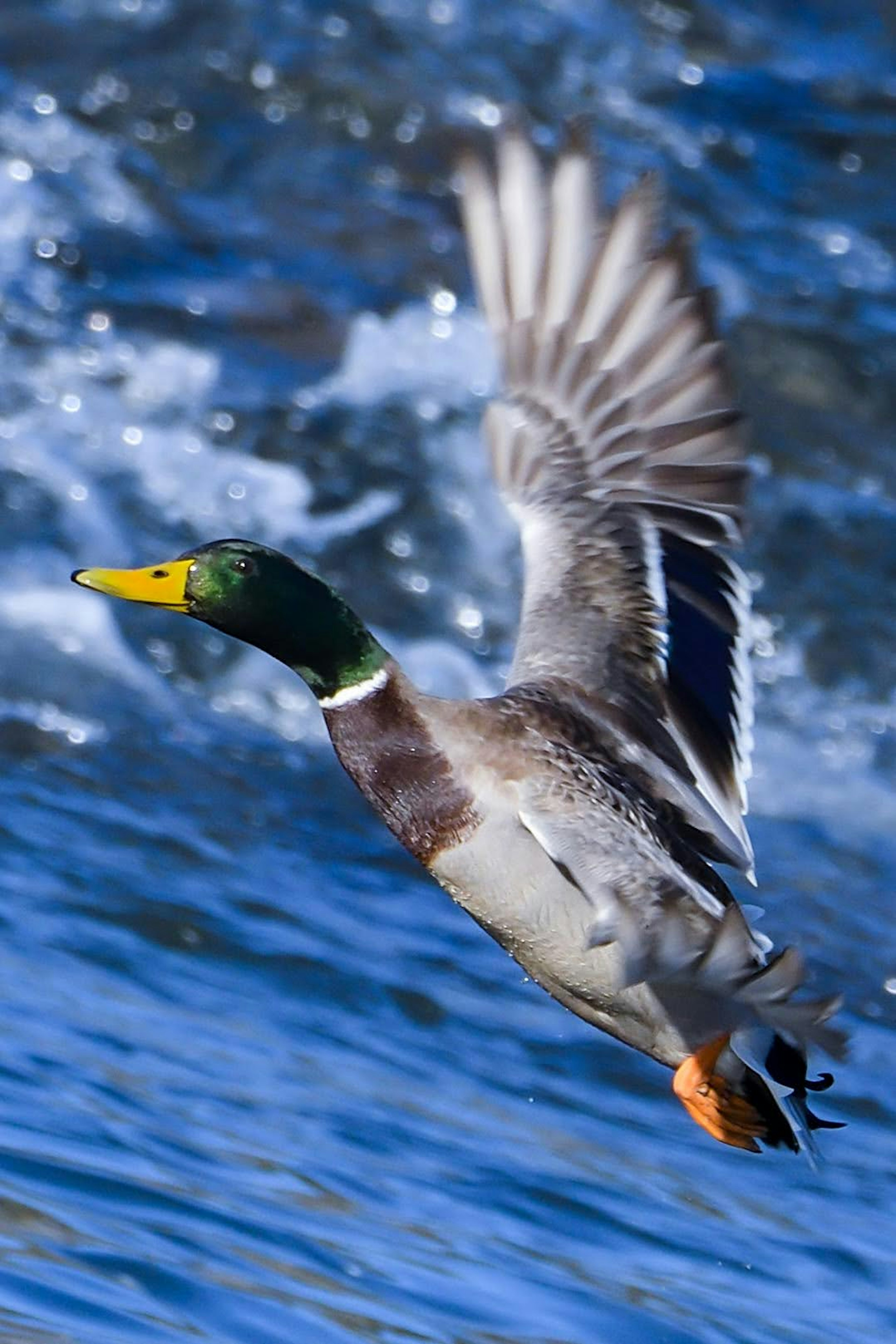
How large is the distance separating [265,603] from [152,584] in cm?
22

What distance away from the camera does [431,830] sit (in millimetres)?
4172

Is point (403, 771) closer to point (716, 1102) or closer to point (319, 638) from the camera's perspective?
point (319, 638)

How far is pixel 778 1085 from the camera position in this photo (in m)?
4.34

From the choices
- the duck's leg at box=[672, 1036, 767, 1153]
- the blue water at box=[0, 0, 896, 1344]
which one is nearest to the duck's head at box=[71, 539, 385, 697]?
the duck's leg at box=[672, 1036, 767, 1153]

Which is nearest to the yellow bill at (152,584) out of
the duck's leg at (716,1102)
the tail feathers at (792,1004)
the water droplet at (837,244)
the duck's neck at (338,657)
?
the duck's neck at (338,657)

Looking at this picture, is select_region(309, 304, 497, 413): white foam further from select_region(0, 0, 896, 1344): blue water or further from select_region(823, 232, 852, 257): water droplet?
select_region(823, 232, 852, 257): water droplet

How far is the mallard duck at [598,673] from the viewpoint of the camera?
408cm

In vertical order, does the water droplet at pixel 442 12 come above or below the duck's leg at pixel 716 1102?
above

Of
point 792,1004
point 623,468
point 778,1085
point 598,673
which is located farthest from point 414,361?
point 792,1004

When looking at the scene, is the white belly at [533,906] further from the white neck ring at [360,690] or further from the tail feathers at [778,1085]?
the white neck ring at [360,690]

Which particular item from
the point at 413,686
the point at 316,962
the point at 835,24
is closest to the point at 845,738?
the point at 316,962

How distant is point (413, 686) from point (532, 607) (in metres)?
0.55

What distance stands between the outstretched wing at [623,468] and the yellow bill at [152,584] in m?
0.77

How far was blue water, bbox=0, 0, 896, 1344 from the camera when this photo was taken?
458 cm
